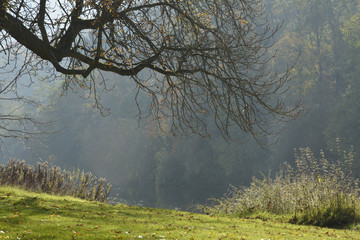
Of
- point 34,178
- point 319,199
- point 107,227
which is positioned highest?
point 319,199

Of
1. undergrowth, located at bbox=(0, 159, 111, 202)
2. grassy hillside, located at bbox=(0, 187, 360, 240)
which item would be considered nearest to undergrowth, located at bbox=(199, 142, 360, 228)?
grassy hillside, located at bbox=(0, 187, 360, 240)

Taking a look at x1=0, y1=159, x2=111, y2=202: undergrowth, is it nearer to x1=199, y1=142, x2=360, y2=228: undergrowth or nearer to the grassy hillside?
the grassy hillside

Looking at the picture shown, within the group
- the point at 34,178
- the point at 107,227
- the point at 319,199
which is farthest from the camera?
the point at 34,178

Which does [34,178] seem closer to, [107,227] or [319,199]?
A: [107,227]

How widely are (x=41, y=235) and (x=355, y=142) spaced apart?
33.5 m

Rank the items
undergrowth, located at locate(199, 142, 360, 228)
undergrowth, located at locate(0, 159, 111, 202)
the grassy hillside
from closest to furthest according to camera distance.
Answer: the grassy hillside, undergrowth, located at locate(199, 142, 360, 228), undergrowth, located at locate(0, 159, 111, 202)

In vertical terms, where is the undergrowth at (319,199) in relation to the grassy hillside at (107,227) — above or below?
above

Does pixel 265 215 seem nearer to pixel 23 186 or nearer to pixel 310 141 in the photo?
pixel 23 186

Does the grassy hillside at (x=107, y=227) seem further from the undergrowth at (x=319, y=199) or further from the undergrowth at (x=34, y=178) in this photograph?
the undergrowth at (x=34, y=178)

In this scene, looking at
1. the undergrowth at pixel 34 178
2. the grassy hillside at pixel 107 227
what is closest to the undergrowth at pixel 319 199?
the grassy hillside at pixel 107 227

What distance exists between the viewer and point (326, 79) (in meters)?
41.9

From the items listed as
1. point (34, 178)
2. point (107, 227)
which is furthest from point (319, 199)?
point (34, 178)

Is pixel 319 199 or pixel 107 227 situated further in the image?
pixel 319 199

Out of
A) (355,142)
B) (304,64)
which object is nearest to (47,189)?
(355,142)
